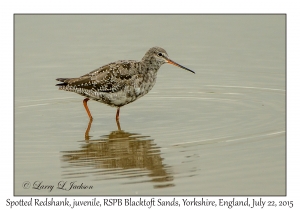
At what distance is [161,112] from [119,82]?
1485 mm

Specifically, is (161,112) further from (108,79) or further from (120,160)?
(120,160)

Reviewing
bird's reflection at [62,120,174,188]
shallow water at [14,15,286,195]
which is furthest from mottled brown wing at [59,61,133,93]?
bird's reflection at [62,120,174,188]

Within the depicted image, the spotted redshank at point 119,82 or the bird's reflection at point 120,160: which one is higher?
the spotted redshank at point 119,82

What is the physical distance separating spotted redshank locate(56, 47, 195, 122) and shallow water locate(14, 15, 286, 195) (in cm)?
64

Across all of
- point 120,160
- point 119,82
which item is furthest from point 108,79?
point 120,160

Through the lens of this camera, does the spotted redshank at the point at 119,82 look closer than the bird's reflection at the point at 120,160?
No

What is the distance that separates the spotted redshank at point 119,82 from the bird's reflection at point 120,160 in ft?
4.36

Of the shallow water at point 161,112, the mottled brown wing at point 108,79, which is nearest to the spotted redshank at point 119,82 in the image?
the mottled brown wing at point 108,79

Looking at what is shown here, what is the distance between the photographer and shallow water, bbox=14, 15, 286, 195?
39.0ft

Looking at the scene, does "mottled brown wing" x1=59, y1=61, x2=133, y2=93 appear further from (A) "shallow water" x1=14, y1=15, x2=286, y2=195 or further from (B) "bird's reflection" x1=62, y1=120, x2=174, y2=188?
(B) "bird's reflection" x1=62, y1=120, x2=174, y2=188

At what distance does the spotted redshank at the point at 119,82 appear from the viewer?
1582 centimetres

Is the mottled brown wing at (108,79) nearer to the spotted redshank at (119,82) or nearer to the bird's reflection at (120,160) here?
the spotted redshank at (119,82)

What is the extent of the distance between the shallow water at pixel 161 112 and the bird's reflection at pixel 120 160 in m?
0.02

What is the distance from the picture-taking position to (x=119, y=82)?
15.8m
